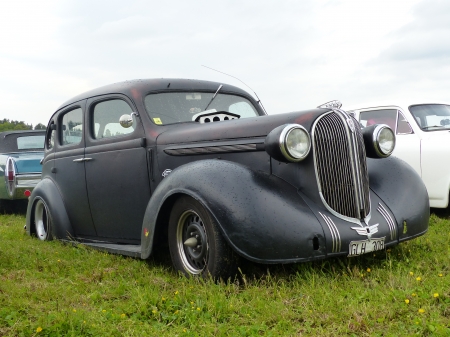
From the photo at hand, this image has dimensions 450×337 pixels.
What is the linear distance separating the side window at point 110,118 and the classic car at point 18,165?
4.38m

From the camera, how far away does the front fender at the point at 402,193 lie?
13.0ft

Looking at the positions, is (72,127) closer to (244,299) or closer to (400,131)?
(244,299)

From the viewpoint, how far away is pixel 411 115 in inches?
275

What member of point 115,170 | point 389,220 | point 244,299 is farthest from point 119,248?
point 389,220

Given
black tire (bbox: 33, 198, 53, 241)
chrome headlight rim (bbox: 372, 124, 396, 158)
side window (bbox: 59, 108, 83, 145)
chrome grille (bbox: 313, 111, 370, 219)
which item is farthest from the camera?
black tire (bbox: 33, 198, 53, 241)

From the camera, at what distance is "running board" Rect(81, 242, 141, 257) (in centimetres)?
445

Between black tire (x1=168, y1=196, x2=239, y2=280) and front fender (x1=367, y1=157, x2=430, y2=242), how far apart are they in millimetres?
1281

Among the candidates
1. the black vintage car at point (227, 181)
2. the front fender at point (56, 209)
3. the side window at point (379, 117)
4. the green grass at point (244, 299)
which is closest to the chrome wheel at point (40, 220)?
the front fender at point (56, 209)

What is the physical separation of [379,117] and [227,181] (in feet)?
14.3

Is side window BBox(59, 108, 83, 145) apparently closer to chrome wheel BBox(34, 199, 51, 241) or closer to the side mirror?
chrome wheel BBox(34, 199, 51, 241)

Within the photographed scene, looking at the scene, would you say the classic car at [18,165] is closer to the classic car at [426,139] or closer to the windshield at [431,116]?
the classic car at [426,139]

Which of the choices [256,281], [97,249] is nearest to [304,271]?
[256,281]

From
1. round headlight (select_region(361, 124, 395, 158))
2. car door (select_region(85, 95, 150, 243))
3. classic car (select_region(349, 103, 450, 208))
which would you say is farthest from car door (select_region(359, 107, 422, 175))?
car door (select_region(85, 95, 150, 243))

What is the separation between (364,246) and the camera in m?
3.63
